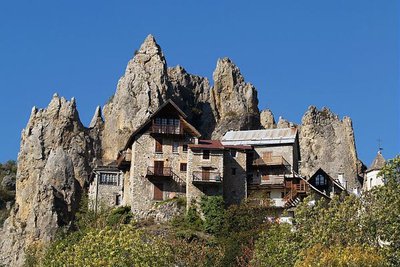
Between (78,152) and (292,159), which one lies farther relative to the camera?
(78,152)

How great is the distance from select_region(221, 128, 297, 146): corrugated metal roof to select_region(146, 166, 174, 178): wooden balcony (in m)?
9.61

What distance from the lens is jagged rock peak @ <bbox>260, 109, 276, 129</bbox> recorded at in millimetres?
130938

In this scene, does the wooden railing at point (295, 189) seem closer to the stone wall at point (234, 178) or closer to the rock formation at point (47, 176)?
the stone wall at point (234, 178)

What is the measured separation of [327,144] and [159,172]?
145 feet

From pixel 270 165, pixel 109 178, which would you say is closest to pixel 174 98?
pixel 109 178

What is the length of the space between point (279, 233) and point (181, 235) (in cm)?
1741

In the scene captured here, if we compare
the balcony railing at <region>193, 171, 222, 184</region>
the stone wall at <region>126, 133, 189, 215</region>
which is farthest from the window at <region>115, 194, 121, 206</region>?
the balcony railing at <region>193, 171, 222, 184</region>

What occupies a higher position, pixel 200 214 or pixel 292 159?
pixel 292 159

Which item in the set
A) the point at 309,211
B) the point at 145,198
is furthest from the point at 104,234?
the point at 145,198

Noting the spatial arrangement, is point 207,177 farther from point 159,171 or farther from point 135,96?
point 135,96

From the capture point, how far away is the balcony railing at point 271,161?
8794cm

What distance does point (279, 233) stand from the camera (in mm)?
61562

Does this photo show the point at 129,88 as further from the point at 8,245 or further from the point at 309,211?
the point at 309,211

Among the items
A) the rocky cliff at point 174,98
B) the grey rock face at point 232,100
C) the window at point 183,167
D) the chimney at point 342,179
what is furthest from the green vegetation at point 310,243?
the grey rock face at point 232,100
